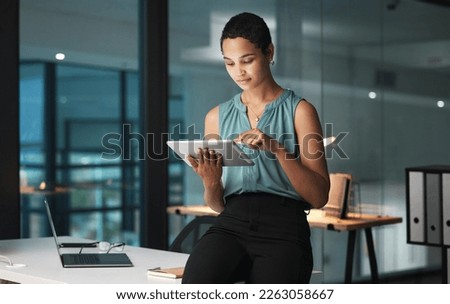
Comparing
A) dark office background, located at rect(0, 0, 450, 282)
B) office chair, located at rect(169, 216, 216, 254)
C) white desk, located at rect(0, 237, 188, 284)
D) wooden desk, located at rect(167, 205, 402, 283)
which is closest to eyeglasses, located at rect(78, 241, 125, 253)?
white desk, located at rect(0, 237, 188, 284)

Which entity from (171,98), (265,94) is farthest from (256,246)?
(171,98)

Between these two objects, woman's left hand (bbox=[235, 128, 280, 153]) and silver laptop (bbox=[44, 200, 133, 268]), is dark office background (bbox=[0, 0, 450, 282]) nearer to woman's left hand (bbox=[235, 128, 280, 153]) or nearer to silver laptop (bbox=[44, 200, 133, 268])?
silver laptop (bbox=[44, 200, 133, 268])

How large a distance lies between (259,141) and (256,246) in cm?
28

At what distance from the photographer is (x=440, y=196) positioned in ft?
16.8

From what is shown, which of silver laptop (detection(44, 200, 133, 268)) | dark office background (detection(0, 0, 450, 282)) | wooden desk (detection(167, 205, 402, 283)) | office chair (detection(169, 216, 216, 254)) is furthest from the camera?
wooden desk (detection(167, 205, 402, 283))

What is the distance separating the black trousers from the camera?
2291 mm

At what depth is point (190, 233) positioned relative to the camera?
378cm

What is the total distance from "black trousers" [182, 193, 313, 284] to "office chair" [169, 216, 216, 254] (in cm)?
133

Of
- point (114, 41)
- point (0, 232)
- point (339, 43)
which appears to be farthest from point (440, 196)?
point (0, 232)

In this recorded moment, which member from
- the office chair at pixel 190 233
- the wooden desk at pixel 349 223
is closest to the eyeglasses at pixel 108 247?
the office chair at pixel 190 233

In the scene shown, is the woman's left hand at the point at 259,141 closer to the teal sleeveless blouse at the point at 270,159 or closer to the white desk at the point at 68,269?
the teal sleeveless blouse at the point at 270,159

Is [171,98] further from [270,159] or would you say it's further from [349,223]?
[270,159]
